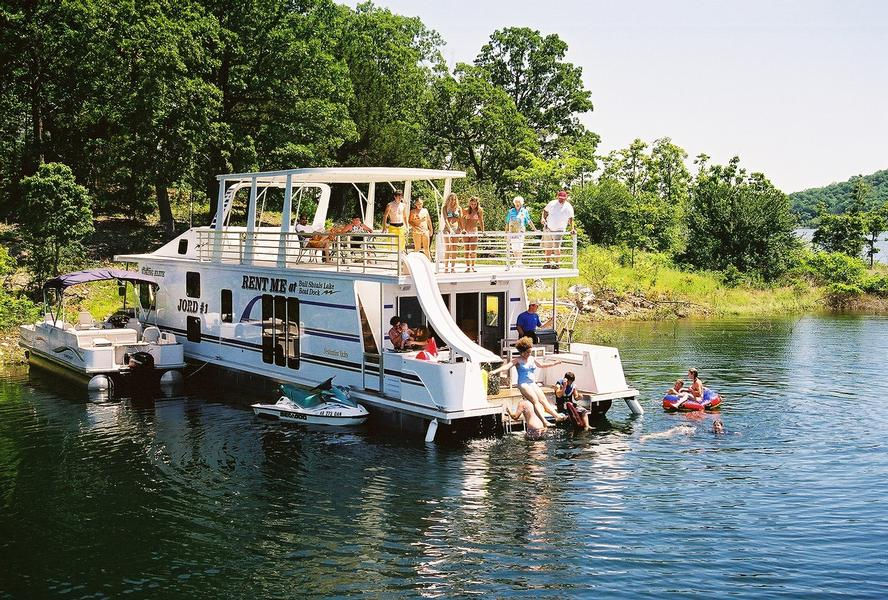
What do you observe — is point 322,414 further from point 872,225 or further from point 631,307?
point 872,225

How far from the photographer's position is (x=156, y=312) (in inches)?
1138

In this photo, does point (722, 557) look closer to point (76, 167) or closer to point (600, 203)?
point (76, 167)

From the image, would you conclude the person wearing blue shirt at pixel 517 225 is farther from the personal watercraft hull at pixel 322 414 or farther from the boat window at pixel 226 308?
the boat window at pixel 226 308

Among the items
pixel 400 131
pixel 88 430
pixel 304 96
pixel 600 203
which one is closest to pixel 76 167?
pixel 304 96

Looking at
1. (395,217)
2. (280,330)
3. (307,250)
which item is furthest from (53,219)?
(395,217)

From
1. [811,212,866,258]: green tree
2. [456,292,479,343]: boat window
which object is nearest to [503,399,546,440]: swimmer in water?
[456,292,479,343]: boat window

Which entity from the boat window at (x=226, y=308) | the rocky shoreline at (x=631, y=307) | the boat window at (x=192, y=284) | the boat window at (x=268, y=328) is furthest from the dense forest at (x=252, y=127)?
the boat window at (x=268, y=328)

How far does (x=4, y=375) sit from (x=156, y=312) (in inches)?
203

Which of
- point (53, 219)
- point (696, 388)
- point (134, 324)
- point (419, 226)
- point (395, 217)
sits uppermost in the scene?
point (53, 219)

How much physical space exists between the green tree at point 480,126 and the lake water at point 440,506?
4350 centimetres

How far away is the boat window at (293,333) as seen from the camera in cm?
2256

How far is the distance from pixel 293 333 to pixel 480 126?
44211mm

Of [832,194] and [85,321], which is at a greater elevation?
[832,194]

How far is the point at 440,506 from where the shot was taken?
15.1m
